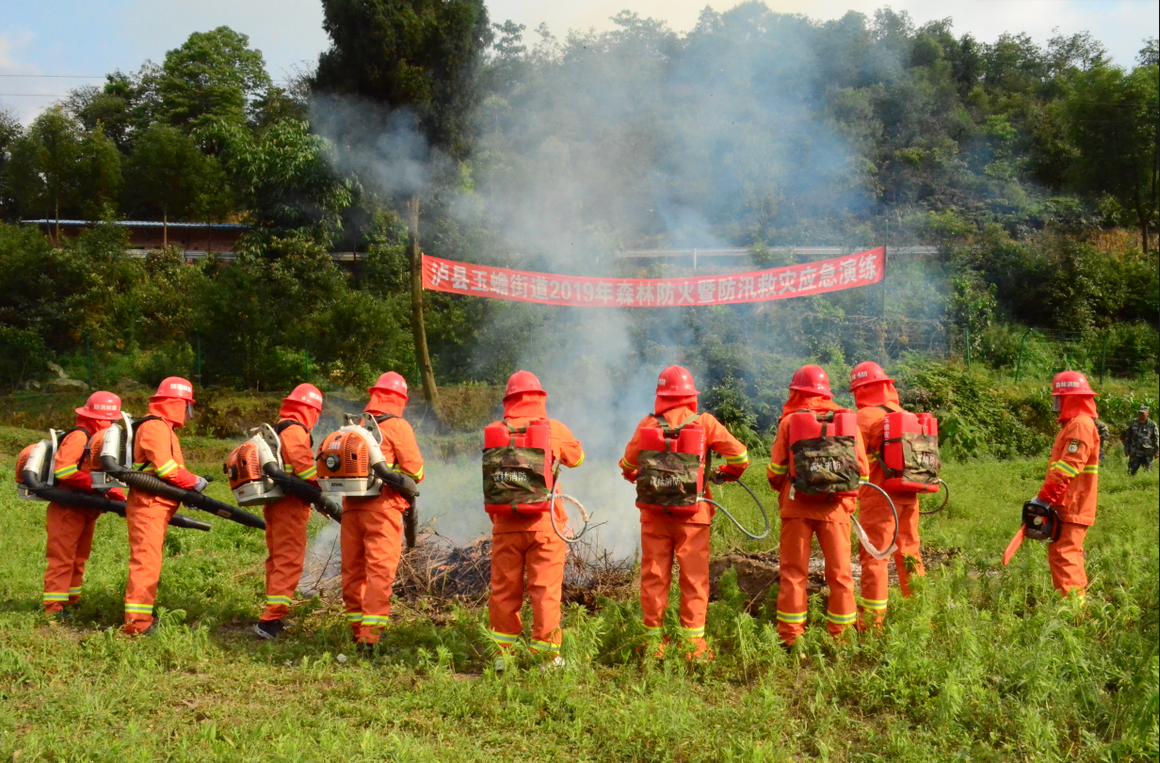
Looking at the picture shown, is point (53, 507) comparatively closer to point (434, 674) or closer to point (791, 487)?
point (434, 674)

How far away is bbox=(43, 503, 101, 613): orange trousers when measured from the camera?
24.3 feet

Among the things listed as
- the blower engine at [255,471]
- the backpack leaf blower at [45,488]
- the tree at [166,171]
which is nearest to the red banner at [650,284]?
the backpack leaf blower at [45,488]

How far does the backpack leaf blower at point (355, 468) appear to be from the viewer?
655 centimetres

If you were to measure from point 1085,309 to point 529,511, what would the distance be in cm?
2101

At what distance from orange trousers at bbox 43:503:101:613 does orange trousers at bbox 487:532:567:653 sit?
373 cm

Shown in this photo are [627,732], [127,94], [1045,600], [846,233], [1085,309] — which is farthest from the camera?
[127,94]

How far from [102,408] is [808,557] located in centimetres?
568

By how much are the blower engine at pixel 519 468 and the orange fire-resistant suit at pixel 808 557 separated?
65.3 inches

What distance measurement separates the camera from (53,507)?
757 cm

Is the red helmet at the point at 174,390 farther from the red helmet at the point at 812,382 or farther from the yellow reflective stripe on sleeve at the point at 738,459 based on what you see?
the red helmet at the point at 812,382

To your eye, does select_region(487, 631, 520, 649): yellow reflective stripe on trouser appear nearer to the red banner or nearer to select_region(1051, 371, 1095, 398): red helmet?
select_region(1051, 371, 1095, 398): red helmet

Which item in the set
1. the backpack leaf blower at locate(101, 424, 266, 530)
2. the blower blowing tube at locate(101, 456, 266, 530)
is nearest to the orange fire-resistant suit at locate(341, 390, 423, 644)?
the blower blowing tube at locate(101, 456, 266, 530)

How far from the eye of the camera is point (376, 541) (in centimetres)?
666

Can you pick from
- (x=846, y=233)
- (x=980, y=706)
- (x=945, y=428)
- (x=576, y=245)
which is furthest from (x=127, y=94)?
(x=980, y=706)
